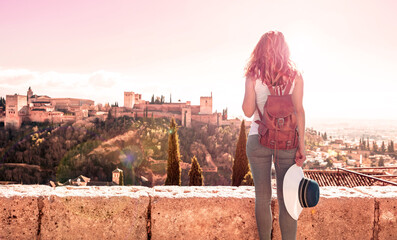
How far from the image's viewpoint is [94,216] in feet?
5.84

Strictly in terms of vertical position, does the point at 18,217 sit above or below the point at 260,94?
below

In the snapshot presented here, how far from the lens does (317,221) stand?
188cm

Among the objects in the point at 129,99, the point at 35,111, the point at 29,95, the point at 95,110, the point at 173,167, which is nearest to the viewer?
the point at 173,167

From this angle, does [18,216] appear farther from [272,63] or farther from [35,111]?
[35,111]

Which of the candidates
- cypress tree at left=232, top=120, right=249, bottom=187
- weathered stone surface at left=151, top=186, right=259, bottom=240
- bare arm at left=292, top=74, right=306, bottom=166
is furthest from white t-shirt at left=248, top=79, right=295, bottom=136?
cypress tree at left=232, top=120, right=249, bottom=187

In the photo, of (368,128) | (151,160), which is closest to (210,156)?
(151,160)

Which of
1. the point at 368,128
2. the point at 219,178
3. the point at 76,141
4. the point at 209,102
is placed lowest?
the point at 219,178

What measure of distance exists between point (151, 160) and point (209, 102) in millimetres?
19480

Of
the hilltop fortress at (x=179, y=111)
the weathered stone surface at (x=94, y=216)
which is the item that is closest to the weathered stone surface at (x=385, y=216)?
the weathered stone surface at (x=94, y=216)

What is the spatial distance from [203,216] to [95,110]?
60.2 m

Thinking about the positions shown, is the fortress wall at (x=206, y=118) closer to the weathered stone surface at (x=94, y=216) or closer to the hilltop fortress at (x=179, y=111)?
the hilltop fortress at (x=179, y=111)

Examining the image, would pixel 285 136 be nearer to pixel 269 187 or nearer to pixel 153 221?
pixel 269 187

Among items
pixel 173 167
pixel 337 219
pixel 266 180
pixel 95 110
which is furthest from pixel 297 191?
pixel 95 110

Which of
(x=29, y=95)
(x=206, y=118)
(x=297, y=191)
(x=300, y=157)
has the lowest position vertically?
(x=206, y=118)
